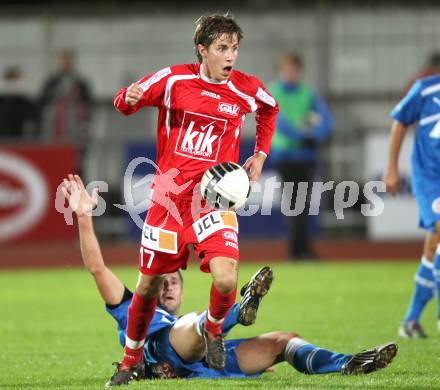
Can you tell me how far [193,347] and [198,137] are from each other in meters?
1.29

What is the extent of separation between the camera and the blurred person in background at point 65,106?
18812mm

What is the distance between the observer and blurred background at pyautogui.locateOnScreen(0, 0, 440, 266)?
59.1 ft

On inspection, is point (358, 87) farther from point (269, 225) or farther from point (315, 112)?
point (315, 112)

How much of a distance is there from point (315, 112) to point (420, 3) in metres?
5.61

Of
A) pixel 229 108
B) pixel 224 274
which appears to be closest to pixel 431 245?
pixel 229 108

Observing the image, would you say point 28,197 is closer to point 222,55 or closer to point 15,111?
point 15,111

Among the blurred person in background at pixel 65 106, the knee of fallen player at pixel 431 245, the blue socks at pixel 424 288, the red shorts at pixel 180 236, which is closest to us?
the red shorts at pixel 180 236

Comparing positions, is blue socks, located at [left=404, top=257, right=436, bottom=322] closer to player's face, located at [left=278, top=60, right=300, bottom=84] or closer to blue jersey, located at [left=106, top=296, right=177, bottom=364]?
blue jersey, located at [left=106, top=296, right=177, bottom=364]

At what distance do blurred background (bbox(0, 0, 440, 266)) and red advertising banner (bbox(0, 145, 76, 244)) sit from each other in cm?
2

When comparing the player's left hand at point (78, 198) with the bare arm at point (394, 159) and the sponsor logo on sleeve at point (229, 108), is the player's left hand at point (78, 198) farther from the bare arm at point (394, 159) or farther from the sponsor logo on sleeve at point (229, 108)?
the bare arm at point (394, 159)

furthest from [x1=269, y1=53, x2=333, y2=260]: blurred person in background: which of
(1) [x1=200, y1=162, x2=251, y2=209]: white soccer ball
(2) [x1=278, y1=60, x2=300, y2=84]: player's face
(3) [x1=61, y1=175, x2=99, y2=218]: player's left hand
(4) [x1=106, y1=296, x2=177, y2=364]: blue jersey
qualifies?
(1) [x1=200, y1=162, x2=251, y2=209]: white soccer ball

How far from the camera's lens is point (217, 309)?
6.66 metres

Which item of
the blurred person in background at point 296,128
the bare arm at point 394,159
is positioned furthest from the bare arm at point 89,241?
the blurred person in background at point 296,128

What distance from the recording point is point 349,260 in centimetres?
1697
